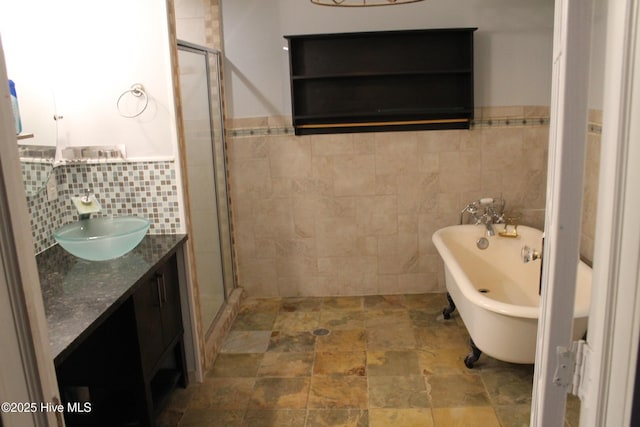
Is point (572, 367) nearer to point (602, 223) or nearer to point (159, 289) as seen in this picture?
point (602, 223)

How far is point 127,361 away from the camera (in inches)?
90.8

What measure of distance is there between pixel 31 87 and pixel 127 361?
1.39 metres

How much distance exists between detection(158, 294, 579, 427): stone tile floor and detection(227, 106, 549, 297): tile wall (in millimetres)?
371

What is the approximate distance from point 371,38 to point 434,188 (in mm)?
1215

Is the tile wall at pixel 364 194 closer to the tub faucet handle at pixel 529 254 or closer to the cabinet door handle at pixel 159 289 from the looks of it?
the tub faucet handle at pixel 529 254

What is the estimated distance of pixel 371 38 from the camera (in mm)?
3824

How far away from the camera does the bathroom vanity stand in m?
2.11

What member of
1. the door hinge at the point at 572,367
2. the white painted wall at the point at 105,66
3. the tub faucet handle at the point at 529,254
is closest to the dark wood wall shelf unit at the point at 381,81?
the tub faucet handle at the point at 529,254

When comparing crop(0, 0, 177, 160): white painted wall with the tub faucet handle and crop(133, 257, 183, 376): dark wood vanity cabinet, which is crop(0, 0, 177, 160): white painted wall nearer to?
crop(133, 257, 183, 376): dark wood vanity cabinet

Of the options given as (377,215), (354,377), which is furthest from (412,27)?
(354,377)

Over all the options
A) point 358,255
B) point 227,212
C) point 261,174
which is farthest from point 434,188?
point 227,212

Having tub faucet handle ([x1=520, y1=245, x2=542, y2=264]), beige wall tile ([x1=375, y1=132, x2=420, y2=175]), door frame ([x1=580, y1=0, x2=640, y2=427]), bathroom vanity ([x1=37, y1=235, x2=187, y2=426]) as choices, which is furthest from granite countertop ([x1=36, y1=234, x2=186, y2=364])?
tub faucet handle ([x1=520, y1=245, x2=542, y2=264])

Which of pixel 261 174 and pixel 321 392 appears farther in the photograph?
pixel 261 174

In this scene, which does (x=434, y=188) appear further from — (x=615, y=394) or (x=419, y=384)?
(x=615, y=394)
